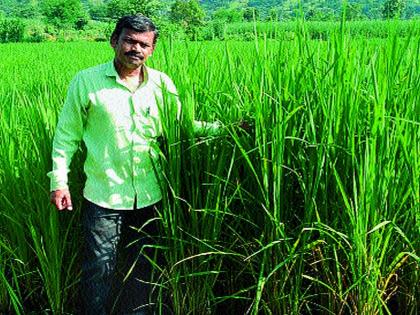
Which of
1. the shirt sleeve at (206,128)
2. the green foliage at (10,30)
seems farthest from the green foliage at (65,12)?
the shirt sleeve at (206,128)

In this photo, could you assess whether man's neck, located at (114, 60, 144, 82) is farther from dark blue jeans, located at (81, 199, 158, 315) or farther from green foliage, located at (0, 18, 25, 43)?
green foliage, located at (0, 18, 25, 43)

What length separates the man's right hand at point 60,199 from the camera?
6.82 feet

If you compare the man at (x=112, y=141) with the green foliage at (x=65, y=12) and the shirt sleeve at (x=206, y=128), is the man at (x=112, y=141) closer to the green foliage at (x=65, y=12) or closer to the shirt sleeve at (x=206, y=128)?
the shirt sleeve at (x=206, y=128)

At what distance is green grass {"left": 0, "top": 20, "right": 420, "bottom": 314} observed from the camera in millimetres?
1707

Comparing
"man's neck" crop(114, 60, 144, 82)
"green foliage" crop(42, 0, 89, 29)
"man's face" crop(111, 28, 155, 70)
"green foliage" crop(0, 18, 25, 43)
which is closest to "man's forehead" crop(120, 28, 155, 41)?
"man's face" crop(111, 28, 155, 70)

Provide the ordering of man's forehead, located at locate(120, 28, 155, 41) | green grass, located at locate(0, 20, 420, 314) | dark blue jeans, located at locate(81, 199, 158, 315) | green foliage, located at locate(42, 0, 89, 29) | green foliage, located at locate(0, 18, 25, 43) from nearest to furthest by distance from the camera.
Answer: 1. green grass, located at locate(0, 20, 420, 314)
2. man's forehead, located at locate(120, 28, 155, 41)
3. dark blue jeans, located at locate(81, 199, 158, 315)
4. green foliage, located at locate(0, 18, 25, 43)
5. green foliage, located at locate(42, 0, 89, 29)

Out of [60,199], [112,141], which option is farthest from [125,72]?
[60,199]

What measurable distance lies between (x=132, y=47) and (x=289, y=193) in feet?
2.50

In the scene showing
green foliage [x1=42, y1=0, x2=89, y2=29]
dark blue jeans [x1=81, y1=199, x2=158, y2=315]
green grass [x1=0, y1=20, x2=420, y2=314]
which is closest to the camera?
green grass [x1=0, y1=20, x2=420, y2=314]

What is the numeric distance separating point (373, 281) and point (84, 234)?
116 cm

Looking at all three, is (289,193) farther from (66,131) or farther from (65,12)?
(65,12)

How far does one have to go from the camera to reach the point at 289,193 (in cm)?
195

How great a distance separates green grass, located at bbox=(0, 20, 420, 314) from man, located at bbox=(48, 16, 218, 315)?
10 cm

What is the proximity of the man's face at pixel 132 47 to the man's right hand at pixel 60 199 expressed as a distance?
1.69 feet
